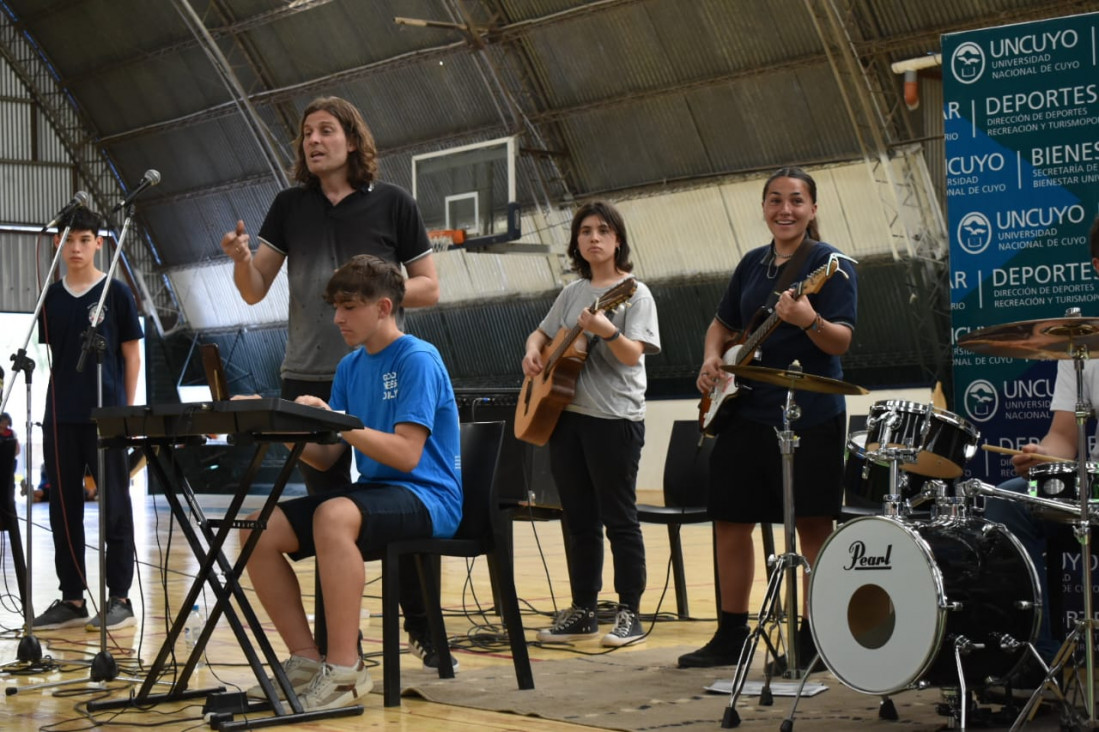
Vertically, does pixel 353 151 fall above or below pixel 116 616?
above

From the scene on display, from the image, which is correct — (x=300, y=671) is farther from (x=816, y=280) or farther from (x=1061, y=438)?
(x=1061, y=438)

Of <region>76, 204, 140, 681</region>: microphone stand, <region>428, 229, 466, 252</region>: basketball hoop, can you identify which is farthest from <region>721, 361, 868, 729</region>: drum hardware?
<region>428, 229, 466, 252</region>: basketball hoop

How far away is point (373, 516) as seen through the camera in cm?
359

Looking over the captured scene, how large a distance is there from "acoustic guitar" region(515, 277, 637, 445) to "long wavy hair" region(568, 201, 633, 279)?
6.6 inches

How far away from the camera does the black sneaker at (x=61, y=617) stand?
544 centimetres

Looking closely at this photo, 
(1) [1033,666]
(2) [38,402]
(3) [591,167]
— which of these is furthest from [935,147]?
(2) [38,402]

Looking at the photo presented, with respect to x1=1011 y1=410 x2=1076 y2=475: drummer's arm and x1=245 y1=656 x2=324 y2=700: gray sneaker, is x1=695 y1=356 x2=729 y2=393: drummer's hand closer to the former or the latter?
x1=1011 y1=410 x2=1076 y2=475: drummer's arm

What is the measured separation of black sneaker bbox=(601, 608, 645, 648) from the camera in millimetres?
4922

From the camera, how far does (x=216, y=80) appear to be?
18719mm

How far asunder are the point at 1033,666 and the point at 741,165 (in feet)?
39.0

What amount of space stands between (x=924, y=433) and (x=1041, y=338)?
0.36m

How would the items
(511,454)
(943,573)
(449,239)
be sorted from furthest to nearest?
(449,239), (511,454), (943,573)

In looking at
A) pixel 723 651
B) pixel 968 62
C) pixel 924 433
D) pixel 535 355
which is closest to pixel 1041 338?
pixel 924 433

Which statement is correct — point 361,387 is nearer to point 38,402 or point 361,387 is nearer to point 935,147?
point 935,147
